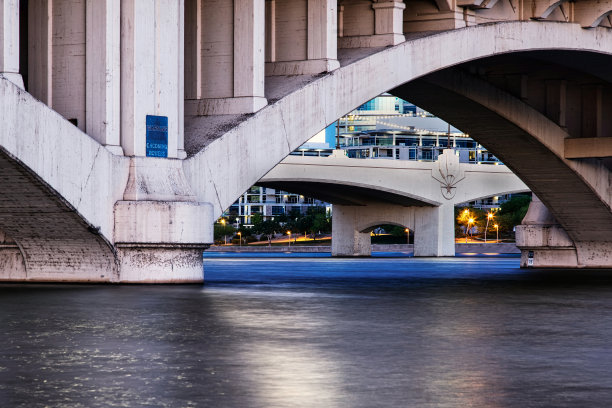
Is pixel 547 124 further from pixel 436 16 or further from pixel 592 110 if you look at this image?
pixel 436 16

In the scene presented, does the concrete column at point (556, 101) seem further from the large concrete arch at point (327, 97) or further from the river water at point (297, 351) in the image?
the river water at point (297, 351)

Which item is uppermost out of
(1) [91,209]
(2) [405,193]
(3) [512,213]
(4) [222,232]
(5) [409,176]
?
(5) [409,176]

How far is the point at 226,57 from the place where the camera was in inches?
1204

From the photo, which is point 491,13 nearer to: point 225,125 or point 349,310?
point 225,125

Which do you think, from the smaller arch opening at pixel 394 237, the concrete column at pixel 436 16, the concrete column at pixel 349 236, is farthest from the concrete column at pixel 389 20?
the smaller arch opening at pixel 394 237

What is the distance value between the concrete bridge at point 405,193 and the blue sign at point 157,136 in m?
46.2

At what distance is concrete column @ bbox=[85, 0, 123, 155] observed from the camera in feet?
87.8

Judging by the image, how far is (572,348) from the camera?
47.1ft

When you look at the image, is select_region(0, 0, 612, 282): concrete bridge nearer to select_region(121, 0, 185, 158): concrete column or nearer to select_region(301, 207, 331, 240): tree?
select_region(121, 0, 185, 158): concrete column

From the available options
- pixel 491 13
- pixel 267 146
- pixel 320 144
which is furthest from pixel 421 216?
pixel 320 144

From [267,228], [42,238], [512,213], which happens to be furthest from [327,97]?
[267,228]

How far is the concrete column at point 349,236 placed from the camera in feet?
274

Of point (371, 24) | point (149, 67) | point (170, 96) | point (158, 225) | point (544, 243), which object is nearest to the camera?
point (158, 225)

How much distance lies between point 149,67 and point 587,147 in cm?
2468
